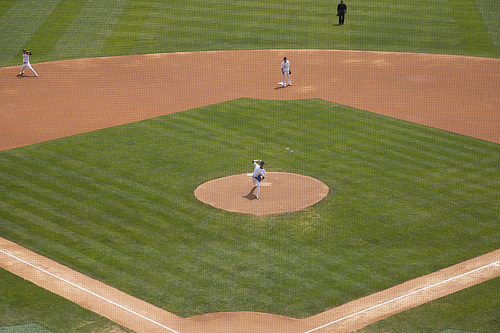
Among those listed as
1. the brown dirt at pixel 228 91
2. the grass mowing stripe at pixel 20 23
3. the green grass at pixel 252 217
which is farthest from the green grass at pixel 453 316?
the grass mowing stripe at pixel 20 23

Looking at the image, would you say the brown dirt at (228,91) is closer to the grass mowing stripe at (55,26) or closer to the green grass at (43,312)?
the green grass at (43,312)

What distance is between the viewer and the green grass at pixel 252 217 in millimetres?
13523

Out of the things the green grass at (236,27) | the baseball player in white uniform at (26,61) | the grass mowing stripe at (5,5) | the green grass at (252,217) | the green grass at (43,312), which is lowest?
the green grass at (43,312)

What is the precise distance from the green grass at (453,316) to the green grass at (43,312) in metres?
5.44

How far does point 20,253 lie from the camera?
14.7 meters

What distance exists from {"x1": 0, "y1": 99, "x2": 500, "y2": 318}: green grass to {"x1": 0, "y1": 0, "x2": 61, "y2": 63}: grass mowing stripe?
17106 mm

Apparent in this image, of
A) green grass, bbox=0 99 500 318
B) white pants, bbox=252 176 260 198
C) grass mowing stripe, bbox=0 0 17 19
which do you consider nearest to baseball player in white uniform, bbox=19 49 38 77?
green grass, bbox=0 99 500 318

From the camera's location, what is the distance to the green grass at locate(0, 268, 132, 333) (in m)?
11.6

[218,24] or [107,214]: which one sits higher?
[218,24]

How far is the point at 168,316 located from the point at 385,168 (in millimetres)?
10451

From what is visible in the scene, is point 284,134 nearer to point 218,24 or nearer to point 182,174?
point 182,174

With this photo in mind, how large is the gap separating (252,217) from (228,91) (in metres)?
13.3

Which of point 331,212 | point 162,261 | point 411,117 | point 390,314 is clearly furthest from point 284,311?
point 411,117

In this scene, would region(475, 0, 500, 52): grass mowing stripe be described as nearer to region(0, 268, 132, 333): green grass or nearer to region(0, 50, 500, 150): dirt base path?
region(0, 50, 500, 150): dirt base path
